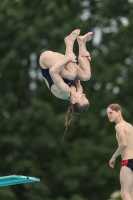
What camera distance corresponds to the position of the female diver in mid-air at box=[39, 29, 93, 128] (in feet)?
27.8

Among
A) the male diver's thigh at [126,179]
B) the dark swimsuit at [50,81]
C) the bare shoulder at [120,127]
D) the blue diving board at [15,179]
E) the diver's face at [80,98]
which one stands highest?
the dark swimsuit at [50,81]

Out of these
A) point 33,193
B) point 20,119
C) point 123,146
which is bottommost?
point 123,146

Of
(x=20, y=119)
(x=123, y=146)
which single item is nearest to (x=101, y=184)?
(x=20, y=119)

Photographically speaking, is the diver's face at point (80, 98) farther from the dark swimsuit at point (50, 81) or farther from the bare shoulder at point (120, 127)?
the bare shoulder at point (120, 127)

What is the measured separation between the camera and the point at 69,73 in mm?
8609

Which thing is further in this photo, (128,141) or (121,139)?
(128,141)

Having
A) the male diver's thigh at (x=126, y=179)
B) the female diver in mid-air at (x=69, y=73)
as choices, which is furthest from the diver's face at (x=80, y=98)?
the male diver's thigh at (x=126, y=179)

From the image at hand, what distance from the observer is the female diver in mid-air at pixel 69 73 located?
847 cm

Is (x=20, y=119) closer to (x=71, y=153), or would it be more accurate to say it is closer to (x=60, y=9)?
(x=71, y=153)

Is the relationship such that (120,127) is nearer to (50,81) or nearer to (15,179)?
(50,81)

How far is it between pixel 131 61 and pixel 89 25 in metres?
1.48

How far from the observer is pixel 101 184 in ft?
58.5

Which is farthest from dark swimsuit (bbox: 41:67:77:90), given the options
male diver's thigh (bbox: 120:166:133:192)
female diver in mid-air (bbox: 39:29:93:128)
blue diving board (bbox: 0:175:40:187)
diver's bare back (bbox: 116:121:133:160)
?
male diver's thigh (bbox: 120:166:133:192)

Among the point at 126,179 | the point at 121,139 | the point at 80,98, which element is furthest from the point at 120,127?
the point at 80,98
